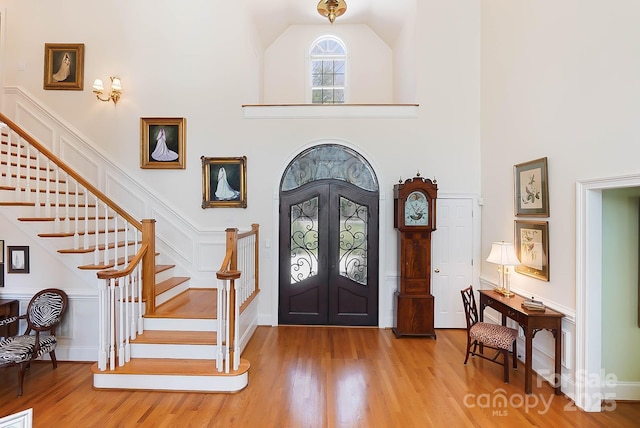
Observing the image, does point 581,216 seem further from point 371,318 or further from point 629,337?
point 371,318

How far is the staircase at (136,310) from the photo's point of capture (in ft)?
10.5

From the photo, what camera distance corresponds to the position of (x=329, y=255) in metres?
5.02

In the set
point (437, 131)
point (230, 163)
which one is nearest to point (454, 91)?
point (437, 131)

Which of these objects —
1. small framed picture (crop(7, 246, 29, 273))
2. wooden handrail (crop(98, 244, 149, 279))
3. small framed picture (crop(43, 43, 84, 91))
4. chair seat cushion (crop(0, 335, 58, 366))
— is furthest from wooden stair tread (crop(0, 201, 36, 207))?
small framed picture (crop(43, 43, 84, 91))

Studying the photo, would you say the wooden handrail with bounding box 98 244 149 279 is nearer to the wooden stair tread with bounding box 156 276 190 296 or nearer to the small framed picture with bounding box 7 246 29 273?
the wooden stair tread with bounding box 156 276 190 296

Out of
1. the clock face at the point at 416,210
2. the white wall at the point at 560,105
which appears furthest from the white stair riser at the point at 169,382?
the white wall at the point at 560,105

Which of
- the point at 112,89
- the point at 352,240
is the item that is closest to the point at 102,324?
the point at 352,240

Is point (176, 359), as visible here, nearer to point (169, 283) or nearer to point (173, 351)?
point (173, 351)

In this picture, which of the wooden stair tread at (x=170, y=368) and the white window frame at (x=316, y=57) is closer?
the wooden stair tread at (x=170, y=368)

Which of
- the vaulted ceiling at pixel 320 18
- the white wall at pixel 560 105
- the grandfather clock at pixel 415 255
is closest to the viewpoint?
the white wall at pixel 560 105

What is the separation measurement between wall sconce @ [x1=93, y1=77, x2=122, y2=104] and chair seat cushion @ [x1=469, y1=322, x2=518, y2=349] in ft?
20.4

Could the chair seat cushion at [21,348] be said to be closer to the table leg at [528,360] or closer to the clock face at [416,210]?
the clock face at [416,210]

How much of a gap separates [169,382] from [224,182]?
9.65ft

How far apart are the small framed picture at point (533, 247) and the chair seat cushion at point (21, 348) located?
5558 millimetres
